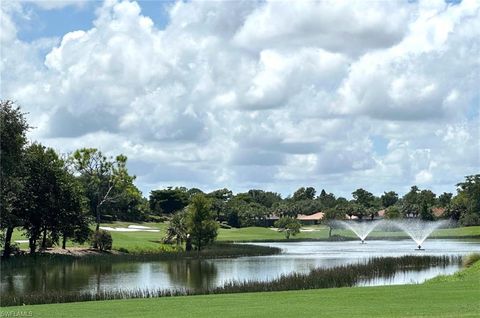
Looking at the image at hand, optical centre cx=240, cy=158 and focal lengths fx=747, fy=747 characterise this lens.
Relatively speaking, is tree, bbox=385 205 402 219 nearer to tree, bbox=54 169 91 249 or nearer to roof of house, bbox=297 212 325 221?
roof of house, bbox=297 212 325 221

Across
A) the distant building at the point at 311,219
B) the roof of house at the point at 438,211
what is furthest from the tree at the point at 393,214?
the distant building at the point at 311,219

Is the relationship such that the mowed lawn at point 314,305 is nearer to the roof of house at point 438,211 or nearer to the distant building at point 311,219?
the roof of house at point 438,211

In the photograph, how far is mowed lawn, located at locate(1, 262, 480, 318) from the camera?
21484 mm

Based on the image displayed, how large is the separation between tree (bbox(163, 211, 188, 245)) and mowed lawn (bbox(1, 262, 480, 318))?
50.3 metres

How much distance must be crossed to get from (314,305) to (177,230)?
56.4 metres

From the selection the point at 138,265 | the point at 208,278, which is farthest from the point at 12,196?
the point at 208,278

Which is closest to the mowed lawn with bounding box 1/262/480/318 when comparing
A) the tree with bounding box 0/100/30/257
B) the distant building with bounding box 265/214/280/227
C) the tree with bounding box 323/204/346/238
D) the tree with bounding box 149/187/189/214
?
the tree with bounding box 0/100/30/257

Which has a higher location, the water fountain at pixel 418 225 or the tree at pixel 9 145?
the tree at pixel 9 145

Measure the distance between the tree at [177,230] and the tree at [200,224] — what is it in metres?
1.93

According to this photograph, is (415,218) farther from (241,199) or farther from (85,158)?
(85,158)

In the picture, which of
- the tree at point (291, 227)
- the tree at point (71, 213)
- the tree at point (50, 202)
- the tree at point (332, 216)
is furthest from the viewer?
the tree at point (332, 216)

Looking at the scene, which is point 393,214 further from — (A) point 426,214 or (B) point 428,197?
(B) point 428,197

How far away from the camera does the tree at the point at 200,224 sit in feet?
247

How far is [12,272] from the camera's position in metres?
50.8
